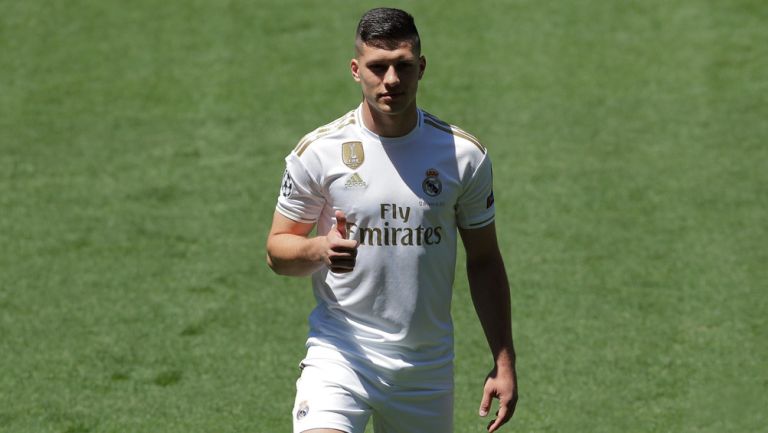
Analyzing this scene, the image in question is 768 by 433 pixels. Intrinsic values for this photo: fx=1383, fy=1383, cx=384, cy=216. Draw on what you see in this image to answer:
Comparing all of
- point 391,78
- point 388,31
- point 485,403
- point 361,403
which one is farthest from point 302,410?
point 388,31

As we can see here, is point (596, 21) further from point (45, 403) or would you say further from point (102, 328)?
point (45, 403)

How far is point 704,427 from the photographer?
7.88 m

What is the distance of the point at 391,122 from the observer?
5.36m

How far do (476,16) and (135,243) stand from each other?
461cm

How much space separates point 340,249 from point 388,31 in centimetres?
93

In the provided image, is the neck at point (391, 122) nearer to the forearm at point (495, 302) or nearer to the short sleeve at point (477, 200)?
the short sleeve at point (477, 200)

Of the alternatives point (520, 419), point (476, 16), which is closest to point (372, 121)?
point (520, 419)

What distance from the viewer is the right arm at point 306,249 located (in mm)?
4891

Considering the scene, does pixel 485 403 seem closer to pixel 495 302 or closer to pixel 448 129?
pixel 495 302

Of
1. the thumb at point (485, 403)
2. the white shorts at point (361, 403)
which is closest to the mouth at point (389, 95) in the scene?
the white shorts at point (361, 403)

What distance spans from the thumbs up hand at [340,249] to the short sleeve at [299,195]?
0.49 m

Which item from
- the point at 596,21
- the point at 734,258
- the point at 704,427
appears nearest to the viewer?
the point at 704,427

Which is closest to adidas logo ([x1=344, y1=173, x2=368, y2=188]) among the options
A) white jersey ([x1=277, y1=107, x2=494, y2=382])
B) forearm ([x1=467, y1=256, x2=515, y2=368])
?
white jersey ([x1=277, y1=107, x2=494, y2=382])

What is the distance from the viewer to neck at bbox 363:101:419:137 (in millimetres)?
5352
